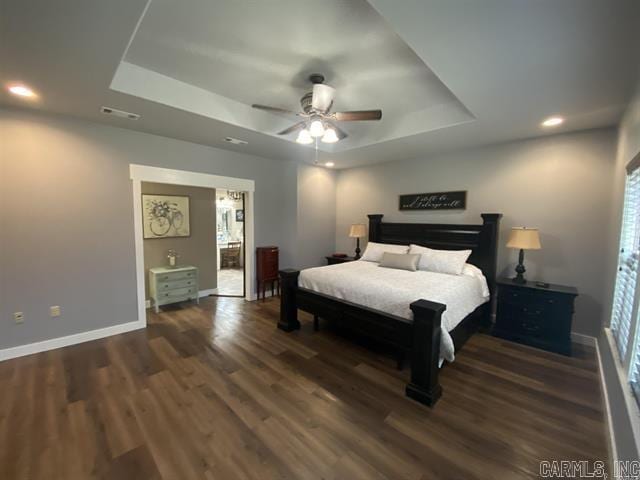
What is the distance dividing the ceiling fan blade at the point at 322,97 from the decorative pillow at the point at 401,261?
2.27 metres

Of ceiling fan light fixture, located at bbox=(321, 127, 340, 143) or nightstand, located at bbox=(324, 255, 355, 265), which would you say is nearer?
ceiling fan light fixture, located at bbox=(321, 127, 340, 143)

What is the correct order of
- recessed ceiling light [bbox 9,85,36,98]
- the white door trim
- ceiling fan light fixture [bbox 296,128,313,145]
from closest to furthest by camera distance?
recessed ceiling light [bbox 9,85,36,98] < ceiling fan light fixture [bbox 296,128,313,145] < the white door trim

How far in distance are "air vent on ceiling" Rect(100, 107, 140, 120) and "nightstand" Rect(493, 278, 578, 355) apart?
4.74 metres

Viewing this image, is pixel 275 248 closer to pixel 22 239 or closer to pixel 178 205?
pixel 178 205

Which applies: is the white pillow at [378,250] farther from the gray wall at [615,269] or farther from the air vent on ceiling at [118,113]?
the air vent on ceiling at [118,113]

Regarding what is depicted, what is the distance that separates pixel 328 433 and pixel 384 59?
2998mm

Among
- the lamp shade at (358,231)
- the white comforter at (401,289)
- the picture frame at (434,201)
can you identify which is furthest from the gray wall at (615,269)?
the lamp shade at (358,231)

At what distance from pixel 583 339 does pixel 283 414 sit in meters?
3.67

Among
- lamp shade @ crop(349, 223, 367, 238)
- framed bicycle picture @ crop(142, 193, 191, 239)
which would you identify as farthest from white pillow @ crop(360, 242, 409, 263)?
framed bicycle picture @ crop(142, 193, 191, 239)

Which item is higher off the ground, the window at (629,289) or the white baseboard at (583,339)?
the window at (629,289)

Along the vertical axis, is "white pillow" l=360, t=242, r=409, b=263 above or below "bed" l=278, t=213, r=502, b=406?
above

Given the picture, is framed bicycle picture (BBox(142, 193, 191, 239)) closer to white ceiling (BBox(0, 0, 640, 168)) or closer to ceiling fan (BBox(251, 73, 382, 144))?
white ceiling (BBox(0, 0, 640, 168))

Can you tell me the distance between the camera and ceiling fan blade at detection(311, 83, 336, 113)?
2465 mm

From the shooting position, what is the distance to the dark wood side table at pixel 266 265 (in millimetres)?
4801
